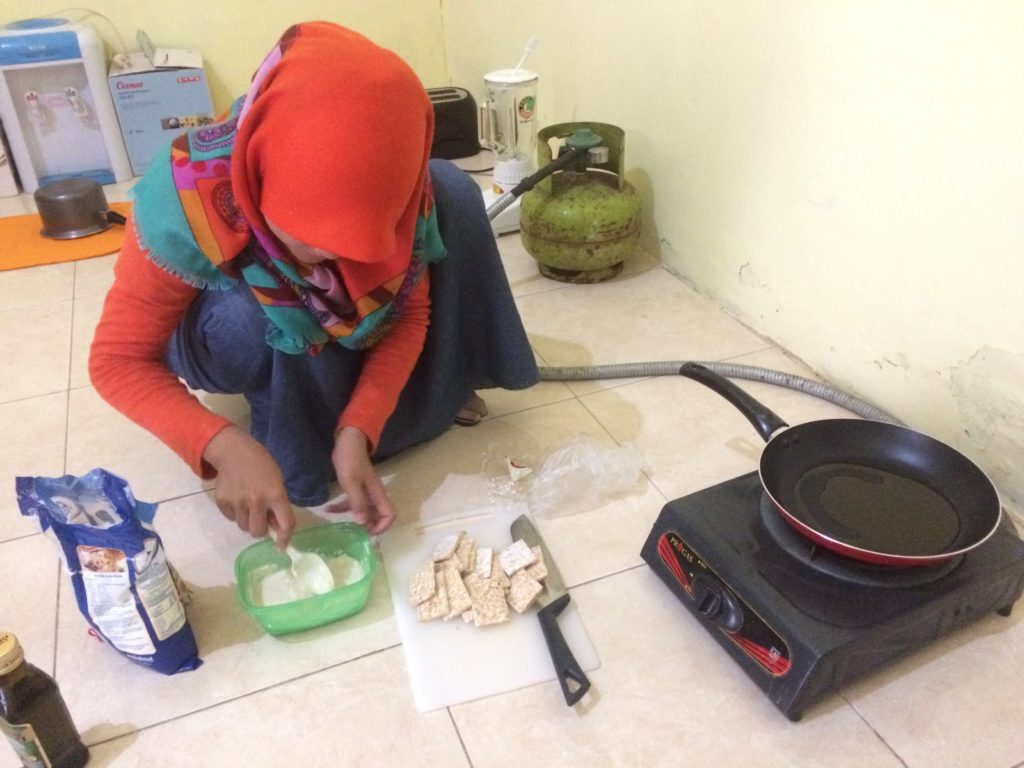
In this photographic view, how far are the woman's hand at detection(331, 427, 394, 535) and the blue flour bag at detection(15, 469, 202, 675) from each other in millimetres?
221

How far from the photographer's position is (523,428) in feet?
4.26

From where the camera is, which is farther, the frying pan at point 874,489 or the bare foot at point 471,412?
the bare foot at point 471,412

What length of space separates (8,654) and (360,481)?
0.40 metres

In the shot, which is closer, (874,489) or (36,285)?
(874,489)

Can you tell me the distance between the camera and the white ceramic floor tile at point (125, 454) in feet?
3.91

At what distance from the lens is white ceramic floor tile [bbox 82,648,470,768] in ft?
2.73

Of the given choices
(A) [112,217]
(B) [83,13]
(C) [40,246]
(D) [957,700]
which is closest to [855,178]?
(D) [957,700]

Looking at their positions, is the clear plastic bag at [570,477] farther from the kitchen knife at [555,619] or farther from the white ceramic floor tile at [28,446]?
the white ceramic floor tile at [28,446]

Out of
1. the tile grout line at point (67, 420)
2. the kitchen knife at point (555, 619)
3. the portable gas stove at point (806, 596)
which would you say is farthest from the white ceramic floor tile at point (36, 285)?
the portable gas stove at point (806, 596)

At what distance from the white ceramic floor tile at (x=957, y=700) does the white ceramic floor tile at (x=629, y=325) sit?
2.15 feet

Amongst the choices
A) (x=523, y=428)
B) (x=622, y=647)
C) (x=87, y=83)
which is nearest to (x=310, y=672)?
(x=622, y=647)

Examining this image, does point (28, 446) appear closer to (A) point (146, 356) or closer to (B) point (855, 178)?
(A) point (146, 356)

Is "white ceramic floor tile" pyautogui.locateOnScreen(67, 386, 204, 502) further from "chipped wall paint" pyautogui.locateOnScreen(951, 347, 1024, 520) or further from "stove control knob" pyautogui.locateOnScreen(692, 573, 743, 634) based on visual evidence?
"chipped wall paint" pyautogui.locateOnScreen(951, 347, 1024, 520)

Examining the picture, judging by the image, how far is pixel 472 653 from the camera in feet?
3.06
